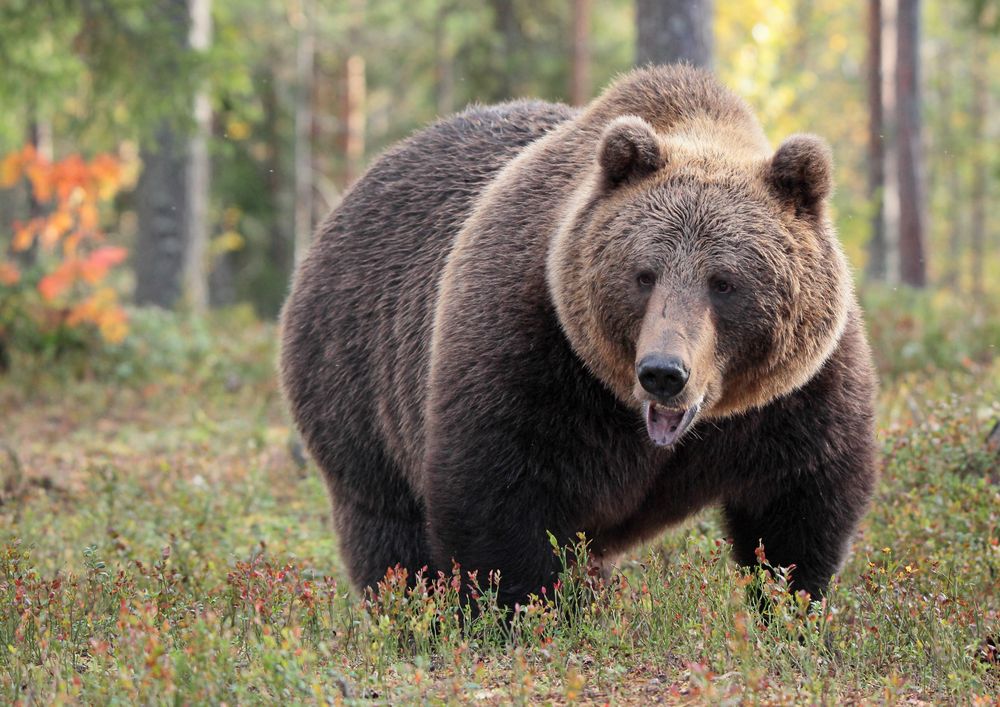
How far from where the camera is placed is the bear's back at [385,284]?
597cm

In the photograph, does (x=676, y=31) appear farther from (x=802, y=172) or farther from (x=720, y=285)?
(x=720, y=285)

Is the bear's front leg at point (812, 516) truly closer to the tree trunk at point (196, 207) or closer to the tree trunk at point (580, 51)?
the tree trunk at point (196, 207)

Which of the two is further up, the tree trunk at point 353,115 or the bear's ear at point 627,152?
the bear's ear at point 627,152

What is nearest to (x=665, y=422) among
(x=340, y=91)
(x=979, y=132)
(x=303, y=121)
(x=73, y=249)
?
(x=73, y=249)

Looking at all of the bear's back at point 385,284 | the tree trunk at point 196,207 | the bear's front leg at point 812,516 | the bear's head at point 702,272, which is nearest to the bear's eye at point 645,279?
the bear's head at point 702,272

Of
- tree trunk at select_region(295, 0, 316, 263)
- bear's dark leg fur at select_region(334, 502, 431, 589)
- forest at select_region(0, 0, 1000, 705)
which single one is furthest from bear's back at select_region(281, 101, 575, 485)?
tree trunk at select_region(295, 0, 316, 263)

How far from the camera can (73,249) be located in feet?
41.7

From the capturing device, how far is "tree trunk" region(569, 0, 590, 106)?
21.6 metres

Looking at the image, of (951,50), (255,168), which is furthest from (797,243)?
(951,50)

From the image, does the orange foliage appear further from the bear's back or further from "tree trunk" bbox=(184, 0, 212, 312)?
the bear's back

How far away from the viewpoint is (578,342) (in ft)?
15.2

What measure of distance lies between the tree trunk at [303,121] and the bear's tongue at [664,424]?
24750 millimetres

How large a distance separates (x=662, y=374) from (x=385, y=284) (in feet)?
8.04

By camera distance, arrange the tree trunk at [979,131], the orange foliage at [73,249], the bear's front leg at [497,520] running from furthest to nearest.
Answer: the tree trunk at [979,131] < the orange foliage at [73,249] < the bear's front leg at [497,520]
